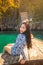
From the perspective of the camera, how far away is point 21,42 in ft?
3.42

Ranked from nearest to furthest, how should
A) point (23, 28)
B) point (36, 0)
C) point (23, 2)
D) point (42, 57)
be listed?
point (23, 28)
point (42, 57)
point (23, 2)
point (36, 0)

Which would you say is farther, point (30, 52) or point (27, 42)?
point (30, 52)

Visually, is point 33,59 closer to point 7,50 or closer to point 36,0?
point 7,50

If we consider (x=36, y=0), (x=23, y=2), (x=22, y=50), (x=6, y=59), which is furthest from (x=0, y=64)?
(x=36, y=0)

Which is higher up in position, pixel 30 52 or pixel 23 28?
pixel 23 28

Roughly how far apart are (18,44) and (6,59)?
4.6 inches

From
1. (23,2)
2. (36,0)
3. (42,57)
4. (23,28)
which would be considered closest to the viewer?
(23,28)

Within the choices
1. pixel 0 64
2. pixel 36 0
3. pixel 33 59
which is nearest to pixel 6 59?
pixel 0 64

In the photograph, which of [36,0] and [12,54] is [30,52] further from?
[36,0]

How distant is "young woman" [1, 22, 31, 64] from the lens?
40.9 inches

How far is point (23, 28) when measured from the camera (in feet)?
3.42

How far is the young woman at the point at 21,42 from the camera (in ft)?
3.41

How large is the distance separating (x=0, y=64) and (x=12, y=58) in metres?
0.08

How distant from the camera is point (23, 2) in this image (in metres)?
2.18
